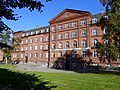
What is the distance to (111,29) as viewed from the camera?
29.2 meters

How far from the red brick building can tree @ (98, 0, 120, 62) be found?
19.3 m

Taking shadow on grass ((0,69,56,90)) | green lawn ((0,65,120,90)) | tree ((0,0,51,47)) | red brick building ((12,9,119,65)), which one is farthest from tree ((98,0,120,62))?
tree ((0,0,51,47))

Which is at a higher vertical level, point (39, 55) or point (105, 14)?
point (105, 14)

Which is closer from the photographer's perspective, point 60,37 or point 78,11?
point 78,11

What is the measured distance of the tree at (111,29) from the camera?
92.6 feet

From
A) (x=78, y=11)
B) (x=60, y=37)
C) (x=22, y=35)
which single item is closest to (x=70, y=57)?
(x=60, y=37)

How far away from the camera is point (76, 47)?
55188 mm

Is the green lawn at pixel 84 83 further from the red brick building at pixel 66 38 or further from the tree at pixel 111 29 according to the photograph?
the red brick building at pixel 66 38

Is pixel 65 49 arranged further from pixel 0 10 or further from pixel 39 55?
pixel 0 10

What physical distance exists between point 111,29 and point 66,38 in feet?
98.3

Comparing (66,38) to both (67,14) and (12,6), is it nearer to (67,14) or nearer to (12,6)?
(67,14)

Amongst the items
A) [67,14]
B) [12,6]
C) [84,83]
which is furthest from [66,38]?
[12,6]

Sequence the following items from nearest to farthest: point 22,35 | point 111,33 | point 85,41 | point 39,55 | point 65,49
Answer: point 111,33 → point 85,41 → point 65,49 → point 39,55 → point 22,35

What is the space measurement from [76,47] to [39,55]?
61.4 ft
